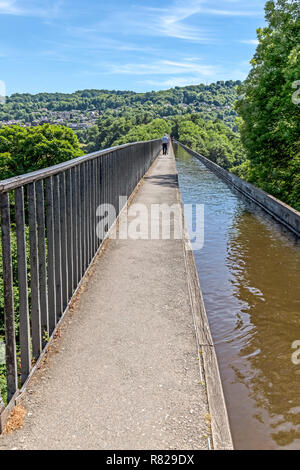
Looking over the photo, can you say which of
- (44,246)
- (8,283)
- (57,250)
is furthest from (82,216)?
(8,283)

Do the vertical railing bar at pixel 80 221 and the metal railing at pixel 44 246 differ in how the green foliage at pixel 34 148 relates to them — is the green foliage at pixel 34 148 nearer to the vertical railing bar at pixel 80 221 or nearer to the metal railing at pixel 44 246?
the metal railing at pixel 44 246

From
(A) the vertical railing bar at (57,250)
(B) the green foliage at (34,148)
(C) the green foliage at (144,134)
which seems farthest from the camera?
(C) the green foliage at (144,134)

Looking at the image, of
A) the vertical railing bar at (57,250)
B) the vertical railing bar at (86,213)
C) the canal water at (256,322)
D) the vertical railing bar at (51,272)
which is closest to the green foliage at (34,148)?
the canal water at (256,322)

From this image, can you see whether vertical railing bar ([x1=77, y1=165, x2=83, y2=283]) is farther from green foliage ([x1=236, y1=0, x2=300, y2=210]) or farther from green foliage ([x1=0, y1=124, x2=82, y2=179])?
green foliage ([x1=0, y1=124, x2=82, y2=179])

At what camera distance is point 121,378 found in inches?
133

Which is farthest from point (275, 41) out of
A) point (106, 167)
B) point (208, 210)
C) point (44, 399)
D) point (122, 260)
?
point (44, 399)

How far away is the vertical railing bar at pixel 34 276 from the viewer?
3.31 metres

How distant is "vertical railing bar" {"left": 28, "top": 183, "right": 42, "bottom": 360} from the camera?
130 inches

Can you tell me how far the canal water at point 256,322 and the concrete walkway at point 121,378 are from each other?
0.56 m

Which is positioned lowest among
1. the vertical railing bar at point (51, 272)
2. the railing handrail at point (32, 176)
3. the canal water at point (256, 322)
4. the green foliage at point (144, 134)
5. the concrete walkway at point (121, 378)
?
the canal water at point (256, 322)

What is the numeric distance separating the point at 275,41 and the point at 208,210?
10520 millimetres

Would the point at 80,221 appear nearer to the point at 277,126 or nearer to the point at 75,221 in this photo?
the point at 75,221

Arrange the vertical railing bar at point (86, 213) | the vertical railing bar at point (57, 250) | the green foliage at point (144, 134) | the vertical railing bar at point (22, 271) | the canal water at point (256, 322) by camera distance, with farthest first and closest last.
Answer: the green foliage at point (144, 134), the vertical railing bar at point (86, 213), the vertical railing bar at point (57, 250), the canal water at point (256, 322), the vertical railing bar at point (22, 271)

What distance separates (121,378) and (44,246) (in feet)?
4.01
